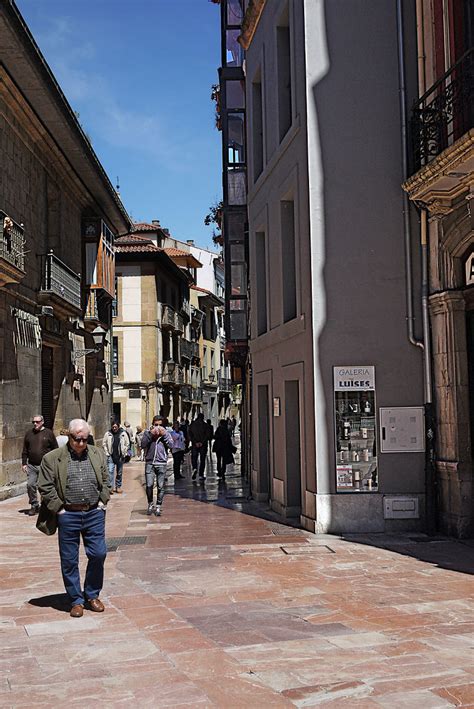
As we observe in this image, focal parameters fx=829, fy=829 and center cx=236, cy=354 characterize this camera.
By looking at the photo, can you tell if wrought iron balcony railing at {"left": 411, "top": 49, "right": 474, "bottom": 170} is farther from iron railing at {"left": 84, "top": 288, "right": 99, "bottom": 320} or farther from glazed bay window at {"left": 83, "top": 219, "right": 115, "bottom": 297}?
glazed bay window at {"left": 83, "top": 219, "right": 115, "bottom": 297}

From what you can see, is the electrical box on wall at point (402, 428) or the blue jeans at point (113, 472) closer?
the electrical box on wall at point (402, 428)

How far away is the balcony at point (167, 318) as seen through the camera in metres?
42.1

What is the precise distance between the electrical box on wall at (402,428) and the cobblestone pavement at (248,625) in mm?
1276

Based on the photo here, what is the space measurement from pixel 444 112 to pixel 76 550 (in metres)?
7.35

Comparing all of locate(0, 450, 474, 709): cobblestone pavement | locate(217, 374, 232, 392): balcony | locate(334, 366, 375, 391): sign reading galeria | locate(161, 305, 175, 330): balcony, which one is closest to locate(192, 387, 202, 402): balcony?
locate(217, 374, 232, 392): balcony

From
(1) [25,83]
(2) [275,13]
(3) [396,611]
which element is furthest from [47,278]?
(3) [396,611]

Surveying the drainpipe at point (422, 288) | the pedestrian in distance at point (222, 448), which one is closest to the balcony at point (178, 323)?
the pedestrian in distance at point (222, 448)

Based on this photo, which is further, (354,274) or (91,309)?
(91,309)

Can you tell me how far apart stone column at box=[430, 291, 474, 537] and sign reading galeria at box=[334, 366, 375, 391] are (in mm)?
917

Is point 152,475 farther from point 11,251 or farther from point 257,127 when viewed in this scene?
point 257,127

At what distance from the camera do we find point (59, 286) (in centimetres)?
2080

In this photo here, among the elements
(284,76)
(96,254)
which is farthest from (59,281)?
(284,76)

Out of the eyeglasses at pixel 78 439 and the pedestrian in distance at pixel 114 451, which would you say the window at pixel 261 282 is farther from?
the eyeglasses at pixel 78 439

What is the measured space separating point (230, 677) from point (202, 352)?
53.4 m
